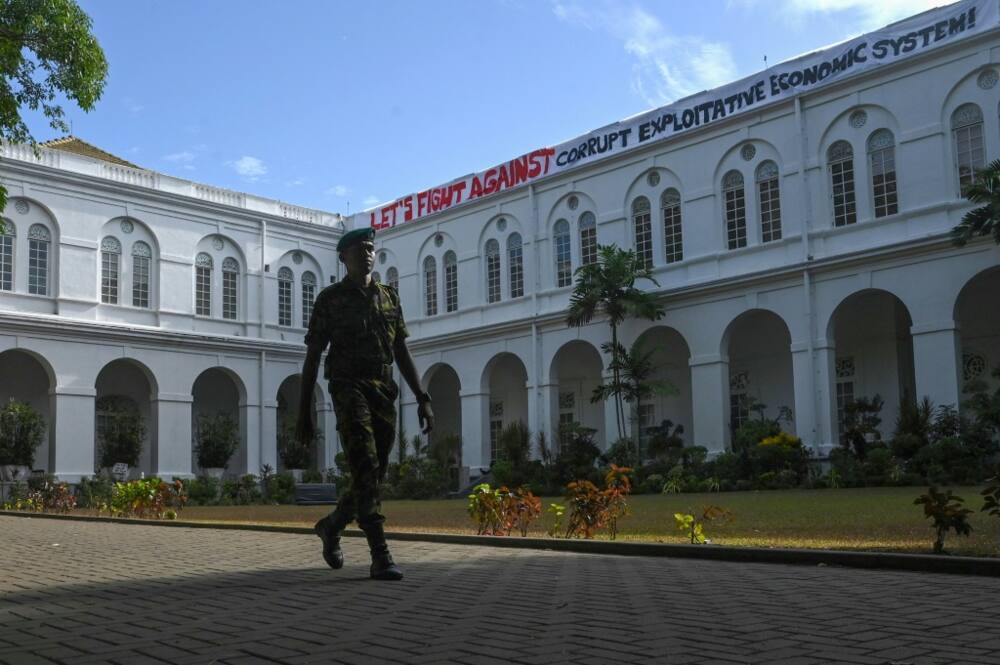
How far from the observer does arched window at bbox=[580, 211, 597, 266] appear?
30391 millimetres

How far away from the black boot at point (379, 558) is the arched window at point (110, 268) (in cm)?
2723

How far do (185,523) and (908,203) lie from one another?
1768cm

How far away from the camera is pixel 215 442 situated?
32.2 m

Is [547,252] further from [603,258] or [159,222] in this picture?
[159,222]

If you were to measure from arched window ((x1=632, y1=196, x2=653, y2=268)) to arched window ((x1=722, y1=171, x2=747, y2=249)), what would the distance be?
2530 millimetres

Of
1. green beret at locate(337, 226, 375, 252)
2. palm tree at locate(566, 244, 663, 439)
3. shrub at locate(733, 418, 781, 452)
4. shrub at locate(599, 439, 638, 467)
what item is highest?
palm tree at locate(566, 244, 663, 439)

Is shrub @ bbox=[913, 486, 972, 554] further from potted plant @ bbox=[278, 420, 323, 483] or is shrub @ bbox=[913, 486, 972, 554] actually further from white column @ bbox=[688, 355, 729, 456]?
potted plant @ bbox=[278, 420, 323, 483]

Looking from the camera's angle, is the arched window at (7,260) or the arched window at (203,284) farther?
the arched window at (203,284)

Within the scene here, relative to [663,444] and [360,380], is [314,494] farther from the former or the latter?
[360,380]

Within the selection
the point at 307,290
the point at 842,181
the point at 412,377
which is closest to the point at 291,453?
the point at 307,290

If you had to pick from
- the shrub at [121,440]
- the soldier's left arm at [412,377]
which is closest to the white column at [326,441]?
the shrub at [121,440]

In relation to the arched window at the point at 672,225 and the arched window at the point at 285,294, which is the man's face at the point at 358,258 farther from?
the arched window at the point at 285,294

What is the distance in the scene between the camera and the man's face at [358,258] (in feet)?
22.7

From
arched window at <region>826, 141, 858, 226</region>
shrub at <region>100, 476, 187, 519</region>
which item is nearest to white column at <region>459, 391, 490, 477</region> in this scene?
arched window at <region>826, 141, 858, 226</region>
